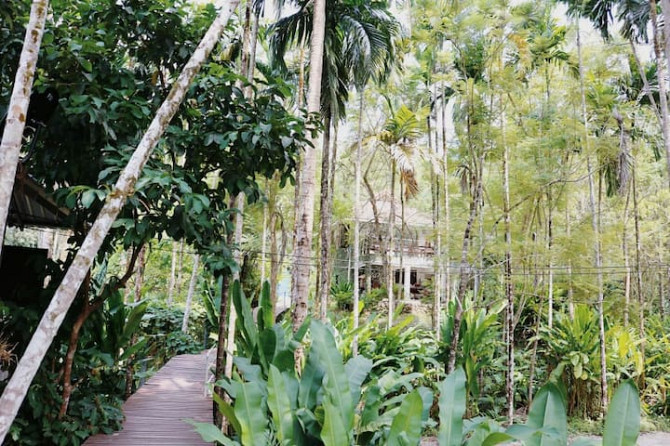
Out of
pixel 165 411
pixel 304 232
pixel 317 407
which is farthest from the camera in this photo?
pixel 304 232

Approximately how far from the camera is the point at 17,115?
2332 millimetres

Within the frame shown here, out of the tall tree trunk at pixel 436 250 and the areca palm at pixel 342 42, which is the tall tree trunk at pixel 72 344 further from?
the tall tree trunk at pixel 436 250

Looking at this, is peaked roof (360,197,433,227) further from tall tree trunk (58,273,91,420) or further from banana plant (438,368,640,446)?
banana plant (438,368,640,446)

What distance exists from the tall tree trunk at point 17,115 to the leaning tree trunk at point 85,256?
39cm

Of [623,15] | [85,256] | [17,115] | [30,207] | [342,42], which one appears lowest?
[85,256]

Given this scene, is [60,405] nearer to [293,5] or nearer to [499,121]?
[293,5]

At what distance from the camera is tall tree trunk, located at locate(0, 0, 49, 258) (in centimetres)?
227

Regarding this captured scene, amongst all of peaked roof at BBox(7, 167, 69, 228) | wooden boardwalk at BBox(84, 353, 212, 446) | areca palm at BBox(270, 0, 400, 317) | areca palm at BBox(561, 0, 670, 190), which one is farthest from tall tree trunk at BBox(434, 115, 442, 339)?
peaked roof at BBox(7, 167, 69, 228)

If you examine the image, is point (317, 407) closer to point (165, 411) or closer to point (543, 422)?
point (543, 422)

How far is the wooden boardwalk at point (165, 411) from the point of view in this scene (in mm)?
4027

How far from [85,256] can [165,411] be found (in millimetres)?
3146

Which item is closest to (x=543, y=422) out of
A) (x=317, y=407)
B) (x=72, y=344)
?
(x=317, y=407)

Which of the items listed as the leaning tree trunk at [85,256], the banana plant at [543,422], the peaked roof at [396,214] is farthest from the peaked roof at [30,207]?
the peaked roof at [396,214]

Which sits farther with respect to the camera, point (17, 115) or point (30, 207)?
point (30, 207)
